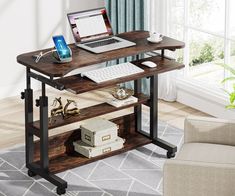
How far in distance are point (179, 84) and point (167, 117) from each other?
0.42 metres

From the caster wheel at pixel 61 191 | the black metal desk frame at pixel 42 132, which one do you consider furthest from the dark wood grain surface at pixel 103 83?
the caster wheel at pixel 61 191

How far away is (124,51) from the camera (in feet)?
Answer: 16.9

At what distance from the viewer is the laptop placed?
5.16 m

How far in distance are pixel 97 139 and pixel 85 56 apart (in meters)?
0.64

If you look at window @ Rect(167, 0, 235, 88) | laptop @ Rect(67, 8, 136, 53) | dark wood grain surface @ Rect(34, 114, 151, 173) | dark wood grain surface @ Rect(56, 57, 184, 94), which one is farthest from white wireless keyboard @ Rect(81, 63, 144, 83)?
window @ Rect(167, 0, 235, 88)

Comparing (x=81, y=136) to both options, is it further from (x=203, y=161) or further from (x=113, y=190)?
(x=203, y=161)

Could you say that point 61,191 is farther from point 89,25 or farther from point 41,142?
point 89,25

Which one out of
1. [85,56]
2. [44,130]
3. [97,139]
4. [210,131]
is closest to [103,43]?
[85,56]

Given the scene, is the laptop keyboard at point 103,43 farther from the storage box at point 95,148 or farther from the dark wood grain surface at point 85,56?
the storage box at point 95,148

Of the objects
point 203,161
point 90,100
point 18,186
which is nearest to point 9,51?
point 90,100

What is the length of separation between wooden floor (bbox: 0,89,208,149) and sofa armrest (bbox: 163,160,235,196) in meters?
1.88

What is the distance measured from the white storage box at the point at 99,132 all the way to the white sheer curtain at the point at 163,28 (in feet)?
4.33

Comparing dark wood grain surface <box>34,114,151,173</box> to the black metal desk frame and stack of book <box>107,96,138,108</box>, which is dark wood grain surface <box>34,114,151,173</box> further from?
stack of book <box>107,96,138,108</box>

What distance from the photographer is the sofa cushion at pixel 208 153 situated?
4.40 meters
